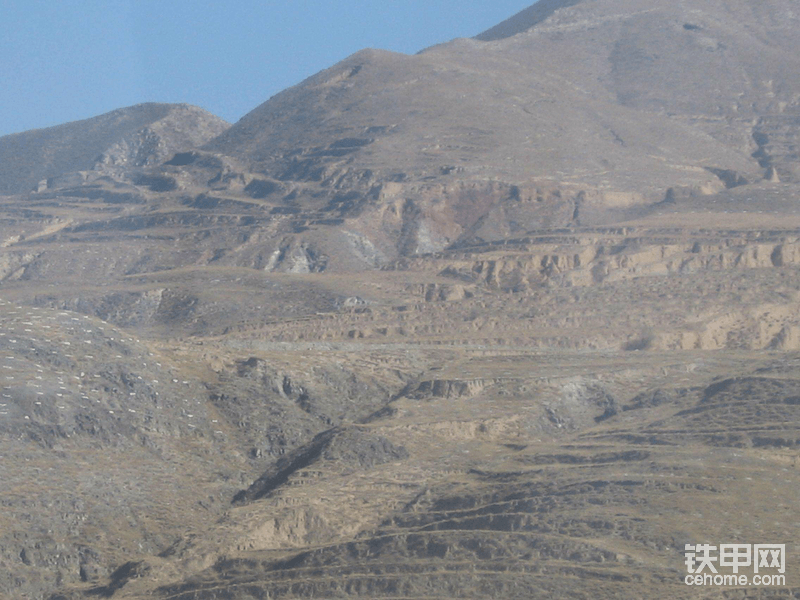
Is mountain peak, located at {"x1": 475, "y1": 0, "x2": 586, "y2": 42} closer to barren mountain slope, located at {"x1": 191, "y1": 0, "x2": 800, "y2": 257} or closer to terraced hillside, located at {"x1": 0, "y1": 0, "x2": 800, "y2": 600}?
barren mountain slope, located at {"x1": 191, "y1": 0, "x2": 800, "y2": 257}

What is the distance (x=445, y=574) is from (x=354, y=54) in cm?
10667

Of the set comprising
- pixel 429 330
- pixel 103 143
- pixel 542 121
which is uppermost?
pixel 103 143

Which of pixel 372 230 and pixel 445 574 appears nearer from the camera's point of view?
pixel 445 574

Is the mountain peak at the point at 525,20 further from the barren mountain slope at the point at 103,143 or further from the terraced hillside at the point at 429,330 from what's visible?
the barren mountain slope at the point at 103,143

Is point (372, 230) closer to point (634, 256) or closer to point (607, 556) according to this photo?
point (634, 256)

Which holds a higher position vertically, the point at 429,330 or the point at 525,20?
the point at 525,20

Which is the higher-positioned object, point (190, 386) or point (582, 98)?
point (582, 98)

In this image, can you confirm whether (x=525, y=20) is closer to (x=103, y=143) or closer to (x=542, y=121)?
(x=103, y=143)

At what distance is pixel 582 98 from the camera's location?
135250mm

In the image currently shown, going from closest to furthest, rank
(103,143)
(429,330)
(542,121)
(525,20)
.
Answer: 1. (429,330)
2. (542,121)
3. (103,143)
4. (525,20)

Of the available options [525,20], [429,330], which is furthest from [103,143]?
[429,330]

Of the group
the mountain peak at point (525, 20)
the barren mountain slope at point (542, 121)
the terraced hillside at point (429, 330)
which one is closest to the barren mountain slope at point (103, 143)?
the terraced hillside at point (429, 330)

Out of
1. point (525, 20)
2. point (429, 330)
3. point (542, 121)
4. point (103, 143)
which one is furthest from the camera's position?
point (525, 20)

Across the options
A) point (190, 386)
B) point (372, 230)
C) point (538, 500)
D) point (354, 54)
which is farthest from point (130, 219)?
point (538, 500)
